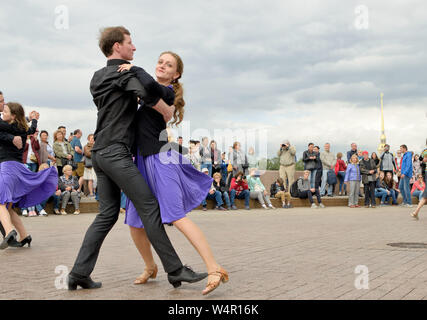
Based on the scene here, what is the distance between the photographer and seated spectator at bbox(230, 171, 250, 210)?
17.8m

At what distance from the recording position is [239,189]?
59.6ft

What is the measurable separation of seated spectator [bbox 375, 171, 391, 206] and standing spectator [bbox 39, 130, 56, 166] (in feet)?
41.8

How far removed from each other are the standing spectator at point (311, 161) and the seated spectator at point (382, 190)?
283cm

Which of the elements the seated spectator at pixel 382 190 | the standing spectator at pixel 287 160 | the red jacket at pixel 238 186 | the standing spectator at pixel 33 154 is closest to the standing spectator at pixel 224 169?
the red jacket at pixel 238 186

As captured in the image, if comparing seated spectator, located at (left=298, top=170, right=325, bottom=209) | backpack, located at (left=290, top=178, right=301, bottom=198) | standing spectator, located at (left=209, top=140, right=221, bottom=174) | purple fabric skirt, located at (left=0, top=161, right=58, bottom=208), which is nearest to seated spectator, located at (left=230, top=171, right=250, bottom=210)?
standing spectator, located at (left=209, top=140, right=221, bottom=174)

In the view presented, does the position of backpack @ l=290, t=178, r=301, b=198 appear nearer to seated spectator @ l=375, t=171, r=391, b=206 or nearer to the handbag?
seated spectator @ l=375, t=171, r=391, b=206

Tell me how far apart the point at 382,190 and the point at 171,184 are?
60.3 feet

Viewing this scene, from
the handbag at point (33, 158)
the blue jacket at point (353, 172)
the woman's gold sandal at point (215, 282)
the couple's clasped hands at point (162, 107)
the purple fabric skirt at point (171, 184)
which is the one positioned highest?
the couple's clasped hands at point (162, 107)

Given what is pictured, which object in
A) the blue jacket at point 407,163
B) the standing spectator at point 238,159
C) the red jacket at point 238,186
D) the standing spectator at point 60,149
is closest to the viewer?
the standing spectator at point 60,149

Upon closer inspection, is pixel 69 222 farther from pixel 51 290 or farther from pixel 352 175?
pixel 352 175

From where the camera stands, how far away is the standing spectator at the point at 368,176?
19828mm

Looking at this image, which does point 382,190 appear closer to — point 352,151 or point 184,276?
point 352,151

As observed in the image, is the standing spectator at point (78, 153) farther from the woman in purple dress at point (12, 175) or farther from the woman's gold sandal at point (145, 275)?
the woman's gold sandal at point (145, 275)

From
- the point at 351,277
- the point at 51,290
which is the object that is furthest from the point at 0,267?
the point at 351,277
